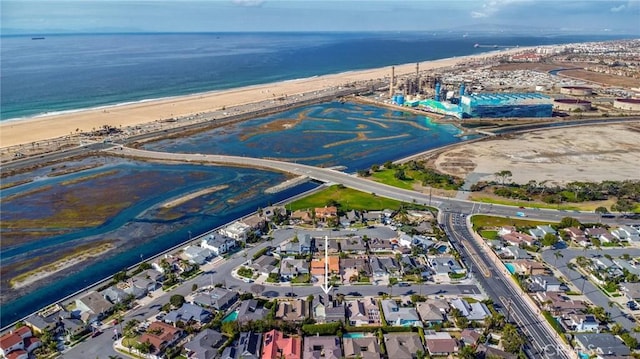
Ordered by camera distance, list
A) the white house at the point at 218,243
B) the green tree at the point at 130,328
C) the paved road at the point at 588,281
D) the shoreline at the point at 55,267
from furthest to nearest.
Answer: the white house at the point at 218,243, the shoreline at the point at 55,267, the paved road at the point at 588,281, the green tree at the point at 130,328

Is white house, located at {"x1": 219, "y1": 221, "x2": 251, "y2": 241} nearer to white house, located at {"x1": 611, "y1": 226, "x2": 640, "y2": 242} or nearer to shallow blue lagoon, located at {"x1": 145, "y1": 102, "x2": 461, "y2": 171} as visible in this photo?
shallow blue lagoon, located at {"x1": 145, "y1": 102, "x2": 461, "y2": 171}

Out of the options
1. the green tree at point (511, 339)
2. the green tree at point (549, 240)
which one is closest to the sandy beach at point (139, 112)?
the green tree at point (549, 240)

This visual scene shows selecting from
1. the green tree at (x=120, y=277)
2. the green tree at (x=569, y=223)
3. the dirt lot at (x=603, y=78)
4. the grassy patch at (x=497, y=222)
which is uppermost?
the dirt lot at (x=603, y=78)

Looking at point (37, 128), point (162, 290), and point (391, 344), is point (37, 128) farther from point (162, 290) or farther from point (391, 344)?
point (391, 344)

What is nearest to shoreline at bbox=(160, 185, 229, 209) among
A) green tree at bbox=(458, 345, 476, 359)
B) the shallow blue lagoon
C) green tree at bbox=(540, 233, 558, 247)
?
the shallow blue lagoon

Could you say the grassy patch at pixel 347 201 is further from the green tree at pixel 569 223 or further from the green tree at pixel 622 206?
the green tree at pixel 622 206
